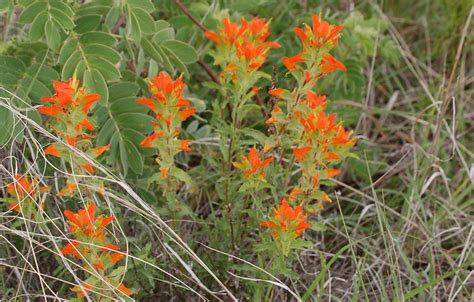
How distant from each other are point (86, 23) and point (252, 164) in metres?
0.62

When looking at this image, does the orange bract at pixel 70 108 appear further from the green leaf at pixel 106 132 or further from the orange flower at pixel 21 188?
the green leaf at pixel 106 132

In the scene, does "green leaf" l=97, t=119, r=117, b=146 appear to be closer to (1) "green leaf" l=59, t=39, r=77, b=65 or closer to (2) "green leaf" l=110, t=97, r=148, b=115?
(2) "green leaf" l=110, t=97, r=148, b=115

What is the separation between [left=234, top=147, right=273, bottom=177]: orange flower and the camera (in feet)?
5.70

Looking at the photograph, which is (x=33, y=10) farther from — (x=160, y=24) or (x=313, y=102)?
(x=313, y=102)

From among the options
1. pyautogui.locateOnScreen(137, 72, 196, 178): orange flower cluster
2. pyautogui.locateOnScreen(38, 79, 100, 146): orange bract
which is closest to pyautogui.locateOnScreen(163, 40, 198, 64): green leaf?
pyautogui.locateOnScreen(137, 72, 196, 178): orange flower cluster

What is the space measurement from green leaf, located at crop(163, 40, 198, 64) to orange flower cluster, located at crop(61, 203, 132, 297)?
66 cm

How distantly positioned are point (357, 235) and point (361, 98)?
568 mm

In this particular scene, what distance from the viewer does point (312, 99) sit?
1703mm

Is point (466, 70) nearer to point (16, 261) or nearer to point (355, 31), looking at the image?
point (355, 31)

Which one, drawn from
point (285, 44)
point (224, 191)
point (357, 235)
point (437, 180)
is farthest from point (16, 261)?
point (437, 180)

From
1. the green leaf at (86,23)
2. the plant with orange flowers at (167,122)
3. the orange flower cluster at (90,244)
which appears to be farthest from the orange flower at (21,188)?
the green leaf at (86,23)

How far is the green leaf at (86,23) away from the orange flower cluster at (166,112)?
438mm

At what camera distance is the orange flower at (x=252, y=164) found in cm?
174

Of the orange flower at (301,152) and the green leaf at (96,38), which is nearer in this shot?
the orange flower at (301,152)
